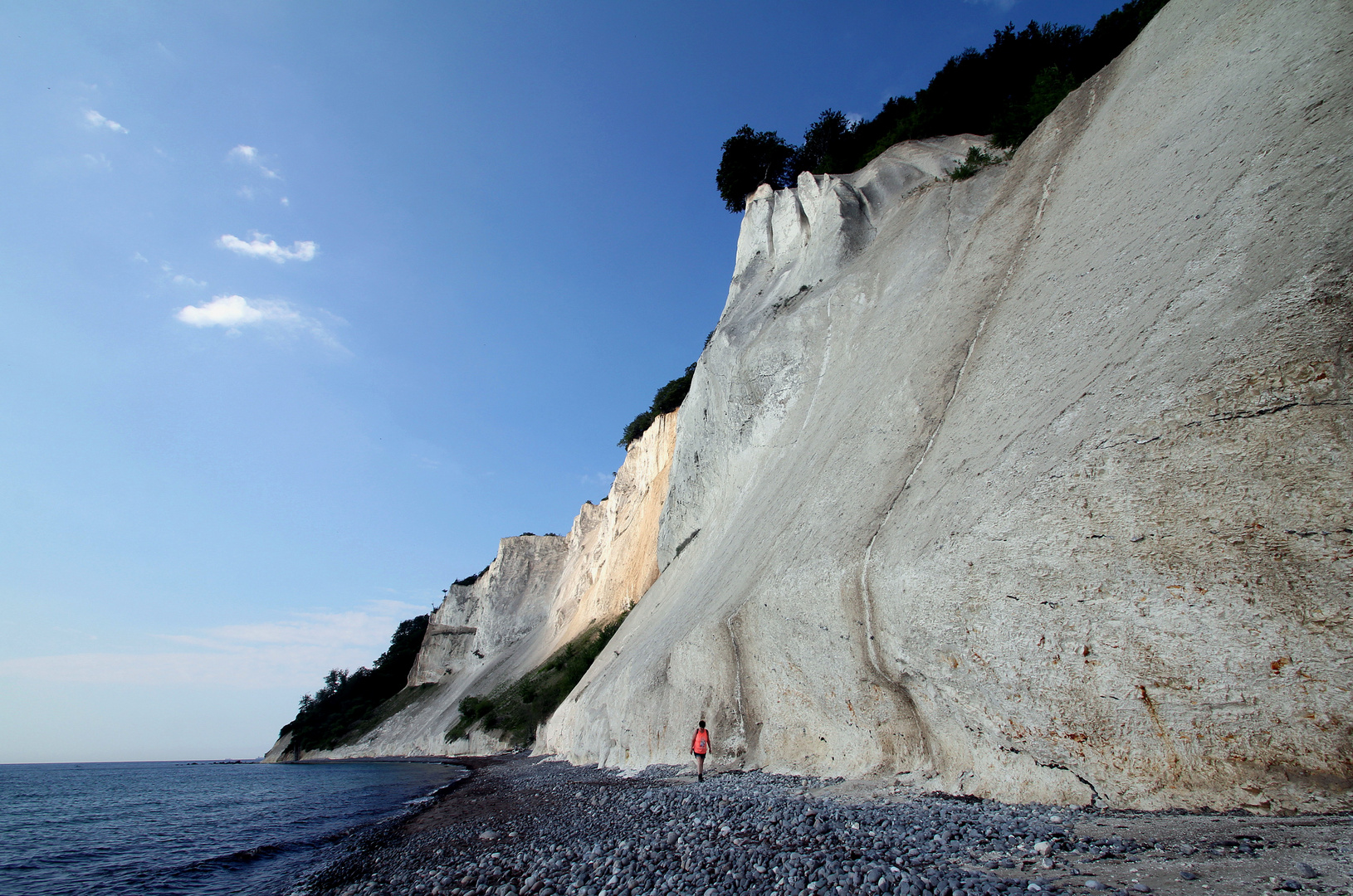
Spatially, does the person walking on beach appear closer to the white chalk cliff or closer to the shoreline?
the shoreline

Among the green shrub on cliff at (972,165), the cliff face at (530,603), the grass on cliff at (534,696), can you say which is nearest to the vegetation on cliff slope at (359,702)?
the cliff face at (530,603)

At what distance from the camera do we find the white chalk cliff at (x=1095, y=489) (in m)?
4.52

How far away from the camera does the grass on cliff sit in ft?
90.1

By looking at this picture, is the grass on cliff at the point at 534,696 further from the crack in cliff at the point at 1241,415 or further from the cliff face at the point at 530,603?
the crack in cliff at the point at 1241,415

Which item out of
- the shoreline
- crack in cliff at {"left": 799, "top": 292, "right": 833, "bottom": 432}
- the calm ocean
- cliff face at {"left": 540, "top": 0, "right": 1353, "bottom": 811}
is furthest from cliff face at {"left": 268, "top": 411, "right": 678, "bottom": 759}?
the shoreline

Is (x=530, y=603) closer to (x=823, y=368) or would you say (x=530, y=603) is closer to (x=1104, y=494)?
(x=823, y=368)

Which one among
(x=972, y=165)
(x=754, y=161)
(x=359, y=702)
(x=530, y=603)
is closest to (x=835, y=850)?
(x=972, y=165)

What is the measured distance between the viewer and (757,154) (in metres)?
27.5

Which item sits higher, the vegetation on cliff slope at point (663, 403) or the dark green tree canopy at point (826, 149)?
the dark green tree canopy at point (826, 149)

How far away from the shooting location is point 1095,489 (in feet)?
17.6

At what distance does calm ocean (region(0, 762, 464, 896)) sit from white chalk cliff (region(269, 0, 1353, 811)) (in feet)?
20.5

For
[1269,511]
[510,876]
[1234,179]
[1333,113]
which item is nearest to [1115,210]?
[1234,179]

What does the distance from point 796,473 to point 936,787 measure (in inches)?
257

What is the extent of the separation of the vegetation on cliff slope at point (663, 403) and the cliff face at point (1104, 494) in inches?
790
